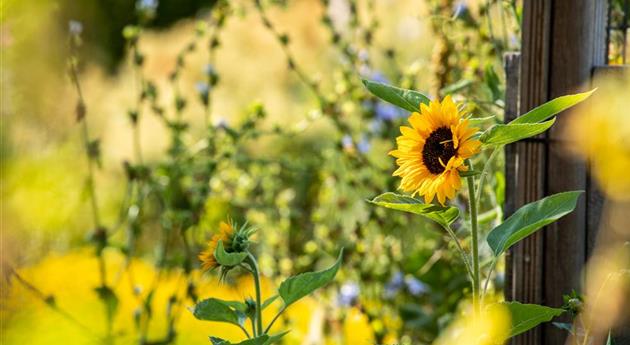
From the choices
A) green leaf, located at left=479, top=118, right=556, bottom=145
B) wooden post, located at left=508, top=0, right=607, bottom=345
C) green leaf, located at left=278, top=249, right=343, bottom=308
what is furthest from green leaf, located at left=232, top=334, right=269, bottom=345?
wooden post, located at left=508, top=0, right=607, bottom=345

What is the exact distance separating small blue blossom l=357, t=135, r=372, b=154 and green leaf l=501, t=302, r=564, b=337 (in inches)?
46.3

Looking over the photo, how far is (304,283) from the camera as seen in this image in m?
1.14

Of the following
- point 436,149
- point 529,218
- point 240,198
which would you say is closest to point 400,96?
point 436,149

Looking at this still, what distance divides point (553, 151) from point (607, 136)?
0.10 m

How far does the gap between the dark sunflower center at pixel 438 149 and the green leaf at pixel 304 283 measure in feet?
0.52

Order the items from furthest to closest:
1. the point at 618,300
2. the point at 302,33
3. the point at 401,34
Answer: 1. the point at 302,33
2. the point at 401,34
3. the point at 618,300

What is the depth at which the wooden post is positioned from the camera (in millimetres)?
1338

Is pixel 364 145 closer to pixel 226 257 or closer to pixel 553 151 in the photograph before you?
pixel 553 151

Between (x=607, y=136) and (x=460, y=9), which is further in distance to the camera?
(x=460, y=9)

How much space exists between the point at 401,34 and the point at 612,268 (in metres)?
2.52

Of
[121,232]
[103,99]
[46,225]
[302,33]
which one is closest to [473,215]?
[46,225]

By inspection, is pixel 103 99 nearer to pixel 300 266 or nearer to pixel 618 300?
pixel 300 266

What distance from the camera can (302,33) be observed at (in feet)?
15.7

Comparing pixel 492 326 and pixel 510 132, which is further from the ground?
pixel 510 132
